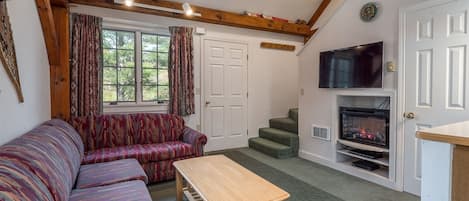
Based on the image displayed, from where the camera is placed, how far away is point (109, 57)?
152 inches

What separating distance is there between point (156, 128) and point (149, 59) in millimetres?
1303

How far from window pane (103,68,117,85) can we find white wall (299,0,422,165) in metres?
3.01

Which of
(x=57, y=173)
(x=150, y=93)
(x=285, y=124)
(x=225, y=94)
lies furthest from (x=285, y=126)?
(x=57, y=173)

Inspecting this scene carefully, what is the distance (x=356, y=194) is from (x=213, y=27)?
3.48 m

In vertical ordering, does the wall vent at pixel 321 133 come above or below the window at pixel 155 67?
below

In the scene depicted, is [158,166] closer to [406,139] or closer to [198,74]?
[198,74]

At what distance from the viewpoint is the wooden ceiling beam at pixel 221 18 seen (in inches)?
147

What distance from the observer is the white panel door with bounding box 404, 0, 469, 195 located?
2.27m

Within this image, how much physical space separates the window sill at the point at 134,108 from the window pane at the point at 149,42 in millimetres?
945

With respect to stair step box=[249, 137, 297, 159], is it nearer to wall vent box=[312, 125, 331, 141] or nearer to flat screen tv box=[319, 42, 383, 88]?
wall vent box=[312, 125, 331, 141]

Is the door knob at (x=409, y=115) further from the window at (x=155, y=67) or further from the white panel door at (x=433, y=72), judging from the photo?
the window at (x=155, y=67)

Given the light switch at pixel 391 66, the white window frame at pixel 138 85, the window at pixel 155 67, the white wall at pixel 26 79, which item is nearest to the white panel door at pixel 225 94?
the window at pixel 155 67

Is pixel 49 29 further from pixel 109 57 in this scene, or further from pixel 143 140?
pixel 143 140

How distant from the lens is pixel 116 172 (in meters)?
2.28
